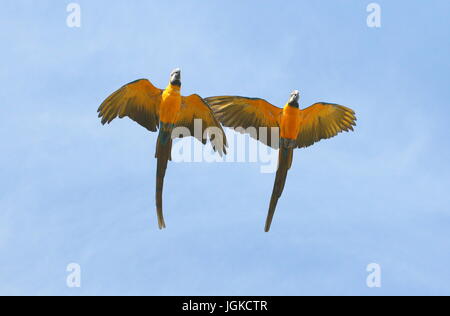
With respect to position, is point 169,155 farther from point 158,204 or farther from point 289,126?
point 289,126

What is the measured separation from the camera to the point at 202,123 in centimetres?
2394

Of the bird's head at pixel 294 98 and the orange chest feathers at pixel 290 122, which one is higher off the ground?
the bird's head at pixel 294 98

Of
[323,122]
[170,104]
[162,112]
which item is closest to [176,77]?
[170,104]

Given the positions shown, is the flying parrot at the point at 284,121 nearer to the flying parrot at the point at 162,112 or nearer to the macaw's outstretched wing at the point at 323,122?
the macaw's outstretched wing at the point at 323,122

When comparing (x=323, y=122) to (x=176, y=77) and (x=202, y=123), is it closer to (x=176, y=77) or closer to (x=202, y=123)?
(x=202, y=123)

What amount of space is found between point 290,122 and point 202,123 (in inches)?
86.4

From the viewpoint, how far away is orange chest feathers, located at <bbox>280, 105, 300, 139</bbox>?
23734 mm

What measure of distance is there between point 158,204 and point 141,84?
2978 millimetres

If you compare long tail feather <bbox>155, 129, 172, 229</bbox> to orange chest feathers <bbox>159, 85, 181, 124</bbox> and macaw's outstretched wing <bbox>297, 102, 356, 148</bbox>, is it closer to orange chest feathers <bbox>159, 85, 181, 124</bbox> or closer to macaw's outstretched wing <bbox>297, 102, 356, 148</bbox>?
orange chest feathers <bbox>159, 85, 181, 124</bbox>

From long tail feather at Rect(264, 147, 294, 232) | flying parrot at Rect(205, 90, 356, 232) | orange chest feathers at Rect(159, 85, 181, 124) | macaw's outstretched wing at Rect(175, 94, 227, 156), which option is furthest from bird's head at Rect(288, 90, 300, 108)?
orange chest feathers at Rect(159, 85, 181, 124)

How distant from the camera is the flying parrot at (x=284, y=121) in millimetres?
23859

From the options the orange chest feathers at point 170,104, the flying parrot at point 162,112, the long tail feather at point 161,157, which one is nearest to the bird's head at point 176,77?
the flying parrot at point 162,112

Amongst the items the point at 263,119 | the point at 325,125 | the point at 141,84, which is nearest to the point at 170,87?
the point at 141,84

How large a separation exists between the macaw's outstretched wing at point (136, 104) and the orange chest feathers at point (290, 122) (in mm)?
3117
